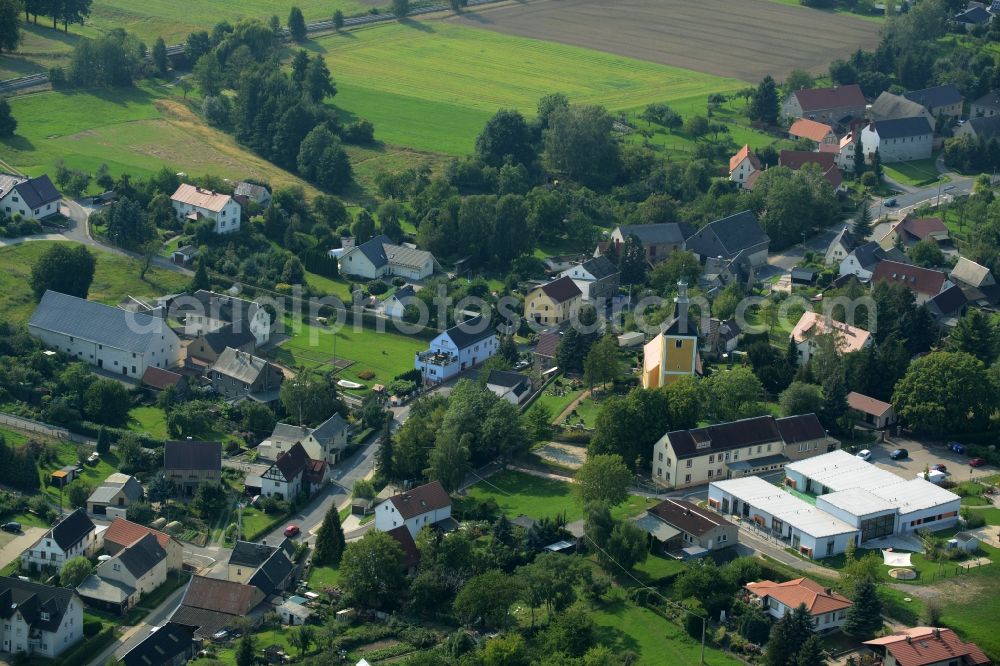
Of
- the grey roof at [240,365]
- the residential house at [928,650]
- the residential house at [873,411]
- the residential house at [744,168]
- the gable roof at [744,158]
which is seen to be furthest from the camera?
the gable roof at [744,158]

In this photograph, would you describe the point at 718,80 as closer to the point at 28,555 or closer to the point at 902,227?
the point at 902,227

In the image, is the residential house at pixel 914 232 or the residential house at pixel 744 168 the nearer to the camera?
the residential house at pixel 914 232

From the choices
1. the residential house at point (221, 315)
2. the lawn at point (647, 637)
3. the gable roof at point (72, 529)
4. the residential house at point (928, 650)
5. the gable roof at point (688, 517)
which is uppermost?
the residential house at point (928, 650)

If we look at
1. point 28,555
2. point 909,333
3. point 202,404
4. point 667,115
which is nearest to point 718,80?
point 667,115

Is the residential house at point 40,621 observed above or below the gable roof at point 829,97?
below

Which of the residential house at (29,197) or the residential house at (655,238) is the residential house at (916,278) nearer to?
the residential house at (655,238)

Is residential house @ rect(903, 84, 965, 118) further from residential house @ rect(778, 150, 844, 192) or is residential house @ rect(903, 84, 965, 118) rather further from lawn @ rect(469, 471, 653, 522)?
lawn @ rect(469, 471, 653, 522)

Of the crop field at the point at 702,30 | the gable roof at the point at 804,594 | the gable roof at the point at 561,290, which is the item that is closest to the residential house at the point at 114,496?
the gable roof at the point at 804,594
